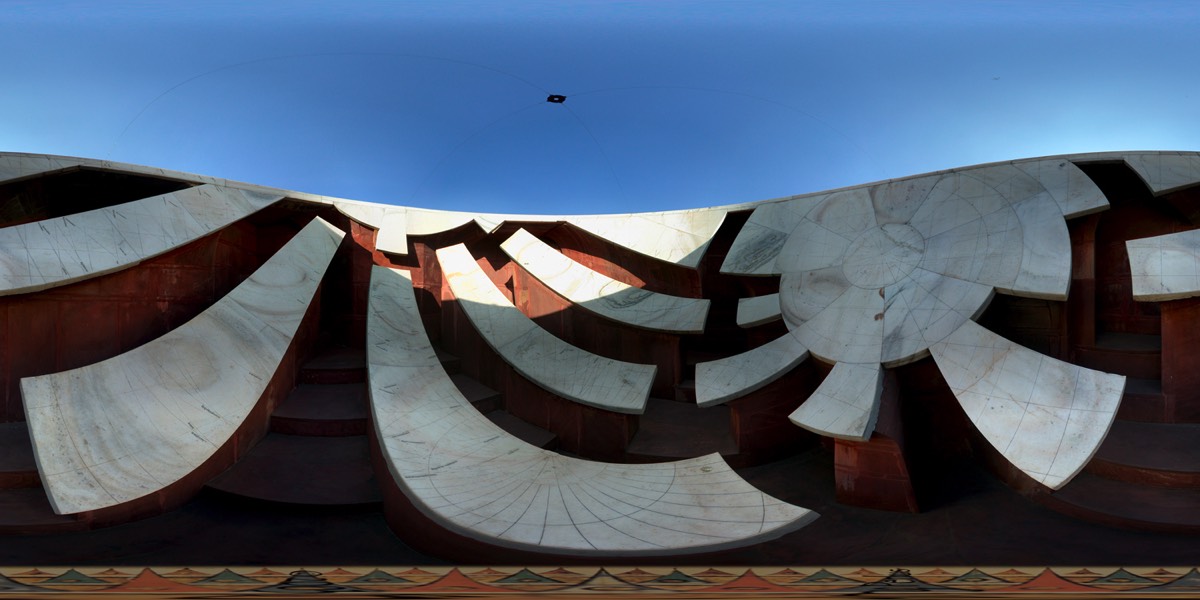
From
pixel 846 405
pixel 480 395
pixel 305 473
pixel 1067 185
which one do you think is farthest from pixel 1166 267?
pixel 305 473

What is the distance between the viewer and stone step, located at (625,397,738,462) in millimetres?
6156

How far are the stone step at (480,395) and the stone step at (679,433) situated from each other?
1.64 meters

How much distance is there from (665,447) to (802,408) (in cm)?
176

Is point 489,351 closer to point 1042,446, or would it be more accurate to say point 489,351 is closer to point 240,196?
point 240,196

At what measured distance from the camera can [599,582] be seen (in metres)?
2.81

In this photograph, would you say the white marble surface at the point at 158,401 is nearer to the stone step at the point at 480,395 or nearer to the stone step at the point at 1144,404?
the stone step at the point at 480,395

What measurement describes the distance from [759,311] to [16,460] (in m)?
6.68

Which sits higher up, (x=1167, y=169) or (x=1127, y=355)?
(x=1167, y=169)

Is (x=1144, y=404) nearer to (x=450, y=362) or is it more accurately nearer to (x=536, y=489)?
(x=536, y=489)

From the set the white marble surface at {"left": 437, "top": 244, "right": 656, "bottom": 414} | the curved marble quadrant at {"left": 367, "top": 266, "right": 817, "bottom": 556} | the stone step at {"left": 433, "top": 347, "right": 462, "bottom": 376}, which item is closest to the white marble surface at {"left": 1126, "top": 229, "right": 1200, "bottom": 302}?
the curved marble quadrant at {"left": 367, "top": 266, "right": 817, "bottom": 556}

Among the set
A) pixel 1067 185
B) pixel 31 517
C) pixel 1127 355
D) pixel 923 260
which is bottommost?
pixel 31 517

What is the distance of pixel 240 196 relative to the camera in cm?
661

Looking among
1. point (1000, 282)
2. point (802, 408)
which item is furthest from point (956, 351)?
point (802, 408)

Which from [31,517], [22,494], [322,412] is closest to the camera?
[31,517]
